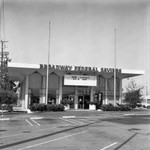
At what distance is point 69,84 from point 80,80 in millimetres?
1773

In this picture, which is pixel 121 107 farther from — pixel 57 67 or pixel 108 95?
pixel 57 67

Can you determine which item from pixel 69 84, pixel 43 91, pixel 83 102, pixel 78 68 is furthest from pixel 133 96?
pixel 43 91

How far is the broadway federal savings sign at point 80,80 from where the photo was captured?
37719mm

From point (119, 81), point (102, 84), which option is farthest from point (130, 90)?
point (102, 84)

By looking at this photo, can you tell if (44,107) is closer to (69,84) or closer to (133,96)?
(69,84)

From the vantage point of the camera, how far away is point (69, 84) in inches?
1484

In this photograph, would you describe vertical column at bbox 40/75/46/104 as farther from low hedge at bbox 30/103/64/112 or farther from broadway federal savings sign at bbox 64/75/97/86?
low hedge at bbox 30/103/64/112

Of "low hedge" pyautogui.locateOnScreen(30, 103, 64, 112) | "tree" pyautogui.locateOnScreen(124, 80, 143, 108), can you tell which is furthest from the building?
"low hedge" pyautogui.locateOnScreen(30, 103, 64, 112)

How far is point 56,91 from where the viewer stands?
38.7 meters

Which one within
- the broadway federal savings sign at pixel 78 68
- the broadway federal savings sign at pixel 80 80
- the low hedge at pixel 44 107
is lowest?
the low hedge at pixel 44 107

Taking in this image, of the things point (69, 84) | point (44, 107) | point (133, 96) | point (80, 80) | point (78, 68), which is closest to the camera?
point (44, 107)

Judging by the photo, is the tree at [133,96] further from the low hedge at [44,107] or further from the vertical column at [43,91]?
the vertical column at [43,91]

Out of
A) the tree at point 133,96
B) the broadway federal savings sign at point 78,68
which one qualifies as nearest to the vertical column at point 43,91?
the broadway federal savings sign at point 78,68

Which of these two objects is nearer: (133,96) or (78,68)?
(78,68)
